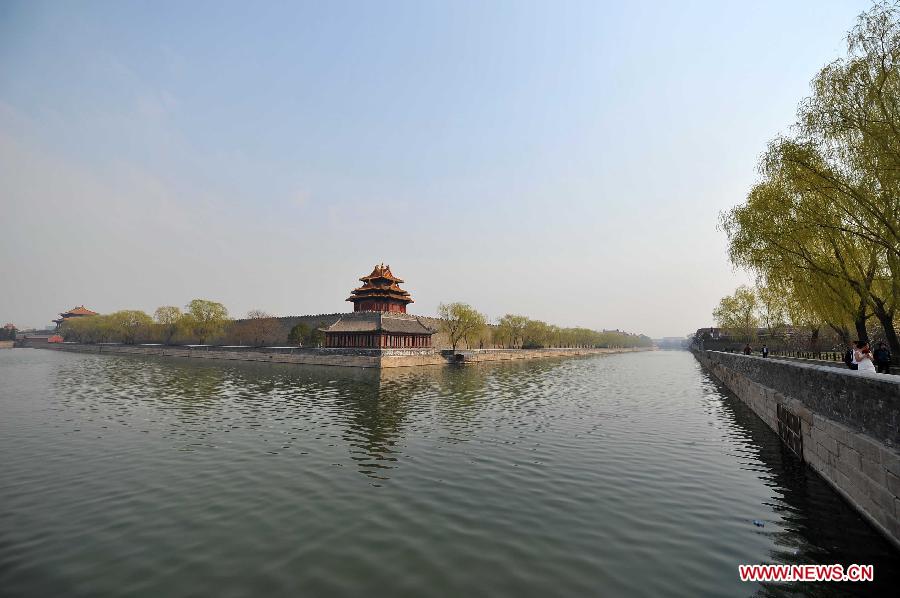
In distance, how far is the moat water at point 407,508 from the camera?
6.40 metres

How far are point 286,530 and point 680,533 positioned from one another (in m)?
7.06

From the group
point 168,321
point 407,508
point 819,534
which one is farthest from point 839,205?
point 168,321

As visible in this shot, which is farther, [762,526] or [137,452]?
[137,452]

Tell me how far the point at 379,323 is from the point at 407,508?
158 ft

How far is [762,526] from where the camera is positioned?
8.34 meters

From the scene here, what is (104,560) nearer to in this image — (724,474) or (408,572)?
(408,572)

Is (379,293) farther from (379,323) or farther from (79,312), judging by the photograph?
(79,312)

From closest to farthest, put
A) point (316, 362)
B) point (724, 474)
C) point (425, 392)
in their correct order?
point (724, 474), point (425, 392), point (316, 362)

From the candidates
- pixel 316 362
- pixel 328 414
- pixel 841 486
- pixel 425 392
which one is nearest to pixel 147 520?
pixel 328 414

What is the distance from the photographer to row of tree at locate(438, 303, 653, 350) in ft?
225

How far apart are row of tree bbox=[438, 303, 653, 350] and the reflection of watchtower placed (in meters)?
7.87

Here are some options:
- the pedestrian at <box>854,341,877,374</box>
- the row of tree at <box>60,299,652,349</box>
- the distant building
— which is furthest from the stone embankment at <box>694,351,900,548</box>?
the distant building

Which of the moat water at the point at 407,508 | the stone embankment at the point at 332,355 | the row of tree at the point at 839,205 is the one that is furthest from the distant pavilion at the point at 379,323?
the row of tree at the point at 839,205

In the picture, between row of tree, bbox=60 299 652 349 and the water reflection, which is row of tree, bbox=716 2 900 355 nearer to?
the water reflection
